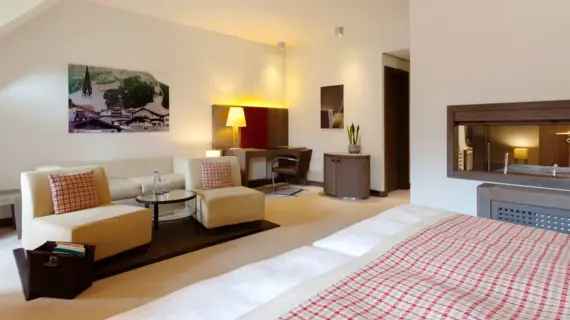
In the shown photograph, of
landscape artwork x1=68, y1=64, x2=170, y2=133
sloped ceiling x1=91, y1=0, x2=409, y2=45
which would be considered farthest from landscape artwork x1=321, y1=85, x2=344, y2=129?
landscape artwork x1=68, y1=64, x2=170, y2=133

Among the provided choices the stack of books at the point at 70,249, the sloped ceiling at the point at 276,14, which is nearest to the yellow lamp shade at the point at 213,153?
the sloped ceiling at the point at 276,14

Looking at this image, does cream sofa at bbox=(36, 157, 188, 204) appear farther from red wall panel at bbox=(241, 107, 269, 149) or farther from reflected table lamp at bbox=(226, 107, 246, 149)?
red wall panel at bbox=(241, 107, 269, 149)

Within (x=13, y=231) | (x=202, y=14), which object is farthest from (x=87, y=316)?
(x=202, y=14)

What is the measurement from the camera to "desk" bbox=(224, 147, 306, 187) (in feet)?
18.6

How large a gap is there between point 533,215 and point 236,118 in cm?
434

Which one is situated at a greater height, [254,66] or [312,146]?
[254,66]

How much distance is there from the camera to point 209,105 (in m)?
6.02

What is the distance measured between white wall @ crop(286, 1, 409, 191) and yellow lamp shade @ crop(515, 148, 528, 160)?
2588 millimetres

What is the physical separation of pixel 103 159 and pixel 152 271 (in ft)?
Answer: 8.50

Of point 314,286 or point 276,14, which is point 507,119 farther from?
point 276,14

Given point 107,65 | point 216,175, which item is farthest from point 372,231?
point 107,65

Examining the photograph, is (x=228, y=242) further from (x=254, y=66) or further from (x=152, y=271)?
(x=254, y=66)

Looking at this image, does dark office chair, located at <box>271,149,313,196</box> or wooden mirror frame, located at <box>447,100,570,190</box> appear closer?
wooden mirror frame, located at <box>447,100,570,190</box>

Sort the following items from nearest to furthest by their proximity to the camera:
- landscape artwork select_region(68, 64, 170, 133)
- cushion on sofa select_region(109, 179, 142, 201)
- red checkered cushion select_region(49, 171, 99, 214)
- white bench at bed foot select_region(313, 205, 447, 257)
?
white bench at bed foot select_region(313, 205, 447, 257) → red checkered cushion select_region(49, 171, 99, 214) → cushion on sofa select_region(109, 179, 142, 201) → landscape artwork select_region(68, 64, 170, 133)
